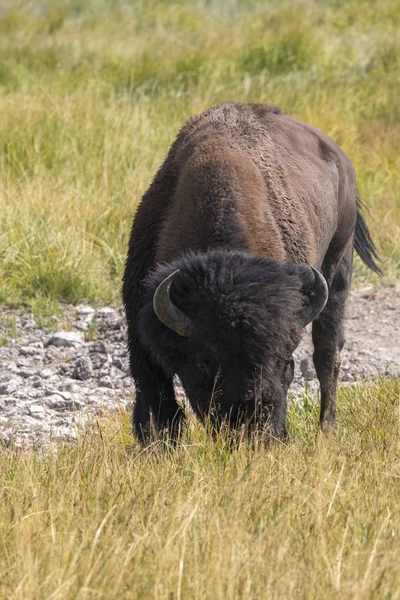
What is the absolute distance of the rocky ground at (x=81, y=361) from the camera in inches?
226

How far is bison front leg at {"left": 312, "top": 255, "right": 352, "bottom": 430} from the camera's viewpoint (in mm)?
6160

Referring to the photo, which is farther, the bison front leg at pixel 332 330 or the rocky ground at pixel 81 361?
the bison front leg at pixel 332 330

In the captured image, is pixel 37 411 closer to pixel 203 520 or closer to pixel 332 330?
pixel 332 330

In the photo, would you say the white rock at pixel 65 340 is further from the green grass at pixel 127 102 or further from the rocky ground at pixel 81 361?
the green grass at pixel 127 102

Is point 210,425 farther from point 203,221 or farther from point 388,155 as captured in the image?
point 388,155

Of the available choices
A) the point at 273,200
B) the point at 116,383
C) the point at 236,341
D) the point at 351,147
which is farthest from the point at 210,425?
the point at 351,147

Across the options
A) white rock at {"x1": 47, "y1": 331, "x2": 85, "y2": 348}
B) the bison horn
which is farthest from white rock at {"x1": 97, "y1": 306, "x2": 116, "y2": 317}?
the bison horn

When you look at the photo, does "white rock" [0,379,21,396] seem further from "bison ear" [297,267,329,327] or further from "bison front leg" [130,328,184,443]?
"bison ear" [297,267,329,327]

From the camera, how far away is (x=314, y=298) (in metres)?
4.60

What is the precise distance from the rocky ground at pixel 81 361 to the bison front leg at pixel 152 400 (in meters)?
0.57

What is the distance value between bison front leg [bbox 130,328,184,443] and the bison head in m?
0.33

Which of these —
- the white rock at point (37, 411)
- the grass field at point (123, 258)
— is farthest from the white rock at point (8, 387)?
the grass field at point (123, 258)

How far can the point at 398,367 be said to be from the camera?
6.55m

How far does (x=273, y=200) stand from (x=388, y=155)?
6332mm
